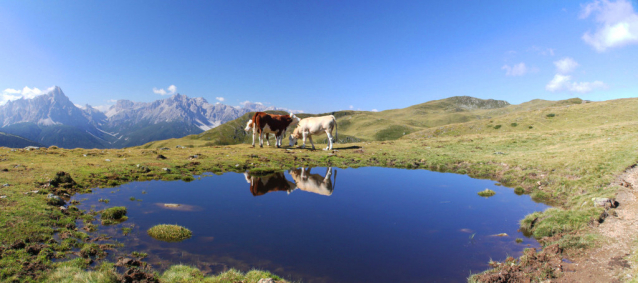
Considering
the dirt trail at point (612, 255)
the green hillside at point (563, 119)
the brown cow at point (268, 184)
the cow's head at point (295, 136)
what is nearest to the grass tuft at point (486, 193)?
the dirt trail at point (612, 255)

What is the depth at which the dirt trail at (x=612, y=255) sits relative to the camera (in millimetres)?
7477

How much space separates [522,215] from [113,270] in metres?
18.0

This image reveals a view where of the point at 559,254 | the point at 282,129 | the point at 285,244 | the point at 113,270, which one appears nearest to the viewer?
the point at 113,270

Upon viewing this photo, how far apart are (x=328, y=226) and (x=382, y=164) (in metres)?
18.9

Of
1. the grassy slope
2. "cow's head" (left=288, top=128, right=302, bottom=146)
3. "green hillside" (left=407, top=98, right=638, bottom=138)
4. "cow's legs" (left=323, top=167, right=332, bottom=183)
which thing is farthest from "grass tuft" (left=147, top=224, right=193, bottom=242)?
"green hillside" (left=407, top=98, right=638, bottom=138)

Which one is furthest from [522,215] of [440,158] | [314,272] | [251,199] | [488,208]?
[440,158]

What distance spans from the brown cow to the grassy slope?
2.70 m

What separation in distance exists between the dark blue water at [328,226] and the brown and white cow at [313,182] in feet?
0.76

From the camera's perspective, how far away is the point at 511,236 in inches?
440

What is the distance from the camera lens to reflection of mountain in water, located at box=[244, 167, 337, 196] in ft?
59.2

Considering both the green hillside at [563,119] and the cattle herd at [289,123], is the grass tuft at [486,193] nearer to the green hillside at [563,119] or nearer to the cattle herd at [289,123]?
the cattle herd at [289,123]

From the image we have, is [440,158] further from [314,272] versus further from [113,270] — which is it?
[113,270]

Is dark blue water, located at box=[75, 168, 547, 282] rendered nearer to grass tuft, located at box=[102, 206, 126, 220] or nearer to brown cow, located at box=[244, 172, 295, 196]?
brown cow, located at box=[244, 172, 295, 196]

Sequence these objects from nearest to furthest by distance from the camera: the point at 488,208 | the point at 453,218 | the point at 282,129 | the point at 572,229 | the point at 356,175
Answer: the point at 572,229 < the point at 453,218 < the point at 488,208 < the point at 356,175 < the point at 282,129
